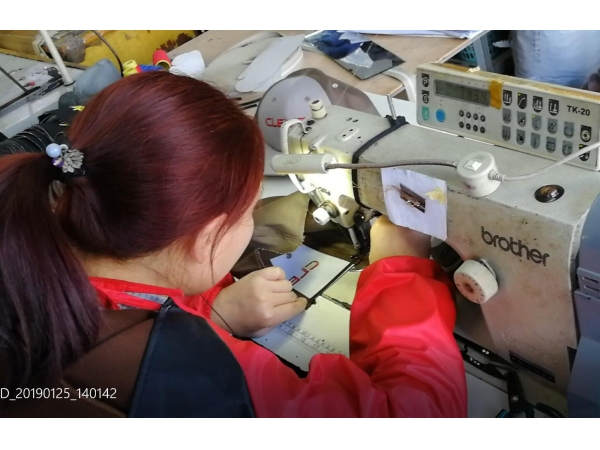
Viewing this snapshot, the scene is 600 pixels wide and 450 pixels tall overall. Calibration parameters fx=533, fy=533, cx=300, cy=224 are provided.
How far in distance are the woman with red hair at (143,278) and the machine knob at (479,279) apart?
0.11 meters

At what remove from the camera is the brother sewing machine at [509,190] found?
2.15ft

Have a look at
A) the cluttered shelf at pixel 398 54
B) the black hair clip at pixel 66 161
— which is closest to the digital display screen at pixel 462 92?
the black hair clip at pixel 66 161

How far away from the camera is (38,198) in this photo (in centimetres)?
62

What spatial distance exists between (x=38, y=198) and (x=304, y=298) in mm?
536

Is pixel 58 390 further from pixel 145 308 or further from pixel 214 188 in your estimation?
pixel 214 188

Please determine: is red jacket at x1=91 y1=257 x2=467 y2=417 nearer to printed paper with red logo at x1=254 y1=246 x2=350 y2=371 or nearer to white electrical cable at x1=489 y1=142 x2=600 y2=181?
printed paper with red logo at x1=254 y1=246 x2=350 y2=371

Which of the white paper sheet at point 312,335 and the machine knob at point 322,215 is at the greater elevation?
the machine knob at point 322,215

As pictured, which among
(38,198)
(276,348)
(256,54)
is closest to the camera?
(38,198)

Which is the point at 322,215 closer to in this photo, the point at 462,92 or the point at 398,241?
the point at 398,241

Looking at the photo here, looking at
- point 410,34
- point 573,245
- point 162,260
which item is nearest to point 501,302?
point 573,245

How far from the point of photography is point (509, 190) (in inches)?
27.0

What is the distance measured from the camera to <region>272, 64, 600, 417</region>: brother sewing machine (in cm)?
66

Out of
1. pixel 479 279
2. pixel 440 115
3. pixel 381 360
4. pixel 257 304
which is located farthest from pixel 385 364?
pixel 440 115

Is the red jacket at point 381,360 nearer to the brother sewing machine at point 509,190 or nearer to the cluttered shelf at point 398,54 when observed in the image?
the brother sewing machine at point 509,190
